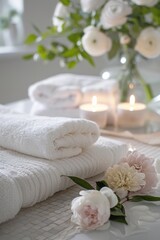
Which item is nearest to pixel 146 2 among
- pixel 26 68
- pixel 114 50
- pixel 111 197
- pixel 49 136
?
pixel 114 50

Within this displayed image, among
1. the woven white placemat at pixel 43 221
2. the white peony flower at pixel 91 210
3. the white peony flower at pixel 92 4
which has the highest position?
the white peony flower at pixel 92 4

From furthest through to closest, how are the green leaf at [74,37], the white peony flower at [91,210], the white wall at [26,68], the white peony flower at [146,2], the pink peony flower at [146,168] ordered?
1. the white wall at [26,68]
2. the green leaf at [74,37]
3. the white peony flower at [146,2]
4. the pink peony flower at [146,168]
5. the white peony flower at [91,210]

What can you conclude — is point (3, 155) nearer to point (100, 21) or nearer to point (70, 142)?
point (70, 142)

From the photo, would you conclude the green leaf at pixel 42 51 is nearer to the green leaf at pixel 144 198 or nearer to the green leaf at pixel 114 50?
the green leaf at pixel 114 50

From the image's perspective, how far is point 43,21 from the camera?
2.29 meters

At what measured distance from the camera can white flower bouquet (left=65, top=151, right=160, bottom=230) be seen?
55 centimetres

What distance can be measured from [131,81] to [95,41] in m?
0.16

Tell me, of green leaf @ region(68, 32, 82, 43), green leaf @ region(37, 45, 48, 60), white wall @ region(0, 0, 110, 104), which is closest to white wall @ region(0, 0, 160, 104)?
white wall @ region(0, 0, 110, 104)

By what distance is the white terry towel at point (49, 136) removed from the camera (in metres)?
0.69

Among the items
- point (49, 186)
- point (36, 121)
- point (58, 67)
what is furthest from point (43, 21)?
point (49, 186)

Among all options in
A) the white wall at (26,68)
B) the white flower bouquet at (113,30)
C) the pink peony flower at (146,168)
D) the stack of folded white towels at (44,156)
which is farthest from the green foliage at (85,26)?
the white wall at (26,68)

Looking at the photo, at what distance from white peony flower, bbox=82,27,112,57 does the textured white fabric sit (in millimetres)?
387

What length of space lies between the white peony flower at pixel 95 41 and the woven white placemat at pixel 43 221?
0.51m

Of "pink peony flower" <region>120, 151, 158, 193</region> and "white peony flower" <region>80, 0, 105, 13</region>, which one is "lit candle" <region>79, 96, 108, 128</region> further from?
"pink peony flower" <region>120, 151, 158, 193</region>
